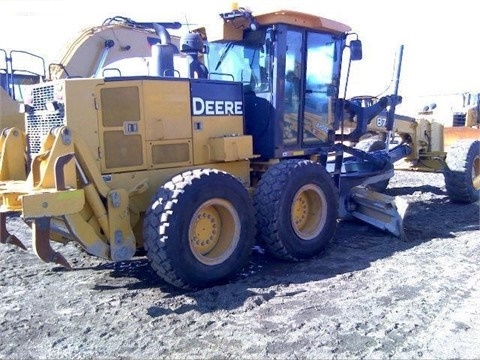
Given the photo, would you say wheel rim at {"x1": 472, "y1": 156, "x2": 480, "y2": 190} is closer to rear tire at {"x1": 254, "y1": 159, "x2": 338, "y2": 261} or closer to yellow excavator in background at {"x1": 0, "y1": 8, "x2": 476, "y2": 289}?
yellow excavator in background at {"x1": 0, "y1": 8, "x2": 476, "y2": 289}

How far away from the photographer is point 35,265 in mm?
5676

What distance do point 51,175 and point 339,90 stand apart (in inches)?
155

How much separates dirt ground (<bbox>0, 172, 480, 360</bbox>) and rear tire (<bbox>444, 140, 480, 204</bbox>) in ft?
8.16

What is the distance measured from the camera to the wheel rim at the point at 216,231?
487 centimetres

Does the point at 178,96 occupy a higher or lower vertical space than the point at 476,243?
higher

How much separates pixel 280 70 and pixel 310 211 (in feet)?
5.25

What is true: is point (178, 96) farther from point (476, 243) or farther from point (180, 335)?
point (476, 243)

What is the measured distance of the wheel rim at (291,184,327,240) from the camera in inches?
230

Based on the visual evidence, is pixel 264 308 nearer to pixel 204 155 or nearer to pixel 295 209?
pixel 295 209

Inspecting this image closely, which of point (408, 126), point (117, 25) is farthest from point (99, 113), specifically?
point (408, 126)

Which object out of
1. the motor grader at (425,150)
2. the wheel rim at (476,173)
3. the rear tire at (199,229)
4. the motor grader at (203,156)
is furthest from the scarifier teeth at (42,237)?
the wheel rim at (476,173)

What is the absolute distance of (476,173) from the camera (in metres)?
9.10

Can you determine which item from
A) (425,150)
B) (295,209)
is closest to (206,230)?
(295,209)

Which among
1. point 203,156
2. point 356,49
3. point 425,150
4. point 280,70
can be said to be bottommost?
point 425,150
